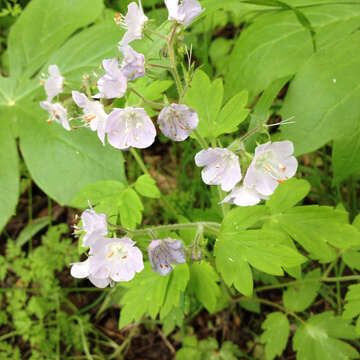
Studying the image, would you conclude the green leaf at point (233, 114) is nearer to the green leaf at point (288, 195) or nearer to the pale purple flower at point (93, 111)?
the green leaf at point (288, 195)

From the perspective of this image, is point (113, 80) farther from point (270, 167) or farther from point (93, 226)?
point (270, 167)

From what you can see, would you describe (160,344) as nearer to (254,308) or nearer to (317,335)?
(254,308)

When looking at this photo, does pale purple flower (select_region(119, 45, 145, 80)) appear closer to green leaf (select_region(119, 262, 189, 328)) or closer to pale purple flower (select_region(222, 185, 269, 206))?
pale purple flower (select_region(222, 185, 269, 206))

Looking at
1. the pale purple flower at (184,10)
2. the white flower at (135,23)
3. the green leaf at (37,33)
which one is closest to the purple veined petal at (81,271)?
the white flower at (135,23)

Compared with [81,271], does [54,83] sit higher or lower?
higher

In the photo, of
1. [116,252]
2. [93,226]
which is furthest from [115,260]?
[93,226]
